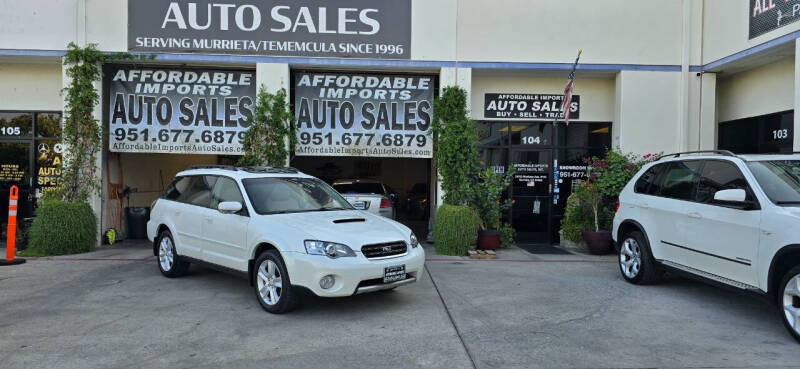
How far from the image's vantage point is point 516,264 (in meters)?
8.70

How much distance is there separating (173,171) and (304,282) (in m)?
10.9

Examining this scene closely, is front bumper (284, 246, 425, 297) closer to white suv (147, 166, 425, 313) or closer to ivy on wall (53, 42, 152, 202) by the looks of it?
white suv (147, 166, 425, 313)

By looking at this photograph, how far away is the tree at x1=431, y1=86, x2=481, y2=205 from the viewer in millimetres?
9852

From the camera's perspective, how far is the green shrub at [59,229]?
897 centimetres

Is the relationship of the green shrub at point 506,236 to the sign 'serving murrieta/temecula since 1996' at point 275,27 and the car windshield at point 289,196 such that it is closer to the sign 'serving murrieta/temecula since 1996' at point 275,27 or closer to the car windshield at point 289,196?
the sign 'serving murrieta/temecula since 1996' at point 275,27

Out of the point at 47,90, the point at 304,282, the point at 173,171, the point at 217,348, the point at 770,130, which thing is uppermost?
the point at 47,90

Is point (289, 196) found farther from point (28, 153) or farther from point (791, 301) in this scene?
point (28, 153)

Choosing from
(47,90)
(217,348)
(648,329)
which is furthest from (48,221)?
(648,329)

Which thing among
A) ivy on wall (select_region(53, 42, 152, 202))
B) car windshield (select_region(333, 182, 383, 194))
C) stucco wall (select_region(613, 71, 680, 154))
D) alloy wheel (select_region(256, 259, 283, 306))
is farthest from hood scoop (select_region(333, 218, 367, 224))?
stucco wall (select_region(613, 71, 680, 154))

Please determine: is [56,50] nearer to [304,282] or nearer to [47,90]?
[47,90]

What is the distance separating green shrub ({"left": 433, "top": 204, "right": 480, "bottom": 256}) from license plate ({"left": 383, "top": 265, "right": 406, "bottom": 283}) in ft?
12.6

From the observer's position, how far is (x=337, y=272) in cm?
513

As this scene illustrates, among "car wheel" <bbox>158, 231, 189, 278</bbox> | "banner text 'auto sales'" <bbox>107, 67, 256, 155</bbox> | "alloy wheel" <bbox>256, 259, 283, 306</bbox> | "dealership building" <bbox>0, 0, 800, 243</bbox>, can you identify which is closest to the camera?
"alloy wheel" <bbox>256, 259, 283, 306</bbox>

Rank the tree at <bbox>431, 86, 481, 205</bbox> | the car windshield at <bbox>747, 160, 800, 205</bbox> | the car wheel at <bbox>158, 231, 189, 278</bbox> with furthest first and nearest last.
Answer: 1. the tree at <bbox>431, 86, 481, 205</bbox>
2. the car wheel at <bbox>158, 231, 189, 278</bbox>
3. the car windshield at <bbox>747, 160, 800, 205</bbox>
